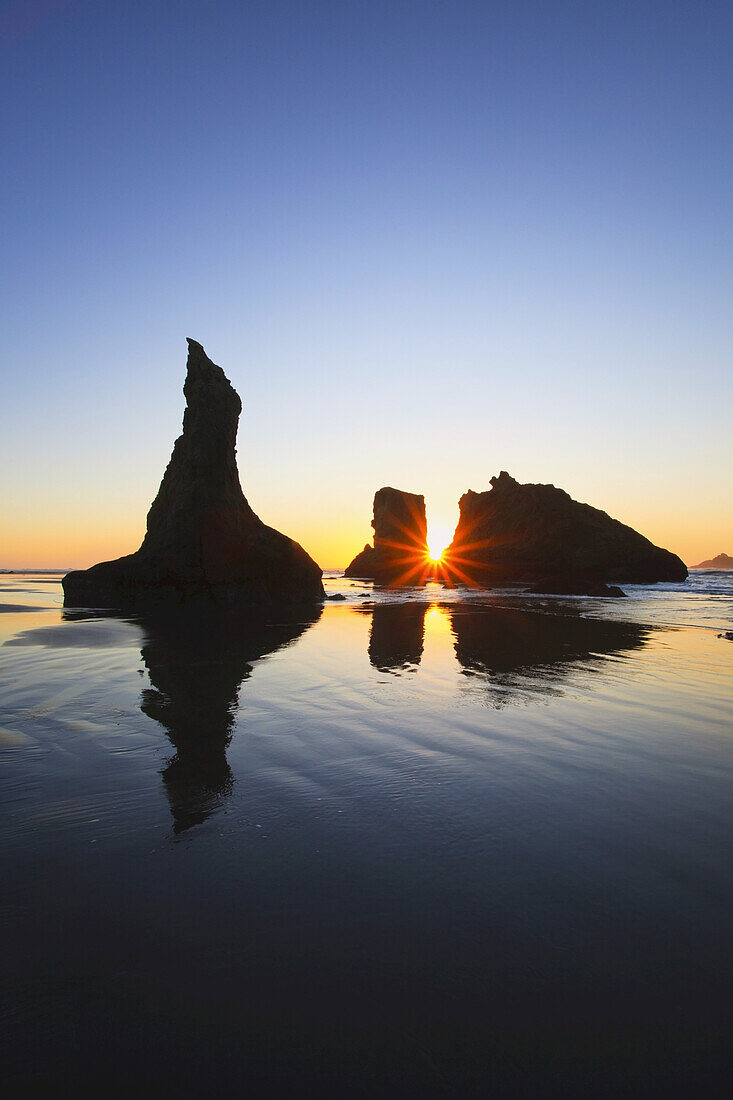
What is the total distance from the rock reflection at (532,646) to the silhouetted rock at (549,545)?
3208 cm

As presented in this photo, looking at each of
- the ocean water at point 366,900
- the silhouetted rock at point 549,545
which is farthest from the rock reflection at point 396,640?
the silhouetted rock at point 549,545

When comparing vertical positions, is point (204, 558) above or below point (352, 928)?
above

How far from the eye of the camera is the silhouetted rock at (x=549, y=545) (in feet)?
241

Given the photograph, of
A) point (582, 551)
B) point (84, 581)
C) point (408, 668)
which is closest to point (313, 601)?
point (84, 581)

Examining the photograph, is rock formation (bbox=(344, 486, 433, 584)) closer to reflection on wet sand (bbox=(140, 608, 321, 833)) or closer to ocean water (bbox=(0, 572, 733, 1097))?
reflection on wet sand (bbox=(140, 608, 321, 833))

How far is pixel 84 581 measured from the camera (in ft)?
105

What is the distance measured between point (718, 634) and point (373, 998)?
2019 centimetres

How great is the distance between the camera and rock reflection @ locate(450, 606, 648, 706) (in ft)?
33.8

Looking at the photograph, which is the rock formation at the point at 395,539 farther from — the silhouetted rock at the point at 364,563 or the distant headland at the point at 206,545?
the distant headland at the point at 206,545

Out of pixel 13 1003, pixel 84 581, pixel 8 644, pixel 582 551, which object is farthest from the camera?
Result: pixel 582 551

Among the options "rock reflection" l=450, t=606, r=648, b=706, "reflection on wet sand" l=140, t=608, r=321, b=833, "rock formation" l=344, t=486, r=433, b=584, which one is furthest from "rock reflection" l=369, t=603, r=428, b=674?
"rock formation" l=344, t=486, r=433, b=584

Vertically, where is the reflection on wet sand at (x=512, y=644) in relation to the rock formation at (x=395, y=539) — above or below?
below

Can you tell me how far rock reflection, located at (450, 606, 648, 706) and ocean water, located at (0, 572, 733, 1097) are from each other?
88.9 inches

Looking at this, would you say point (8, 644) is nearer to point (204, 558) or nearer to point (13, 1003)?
point (13, 1003)
